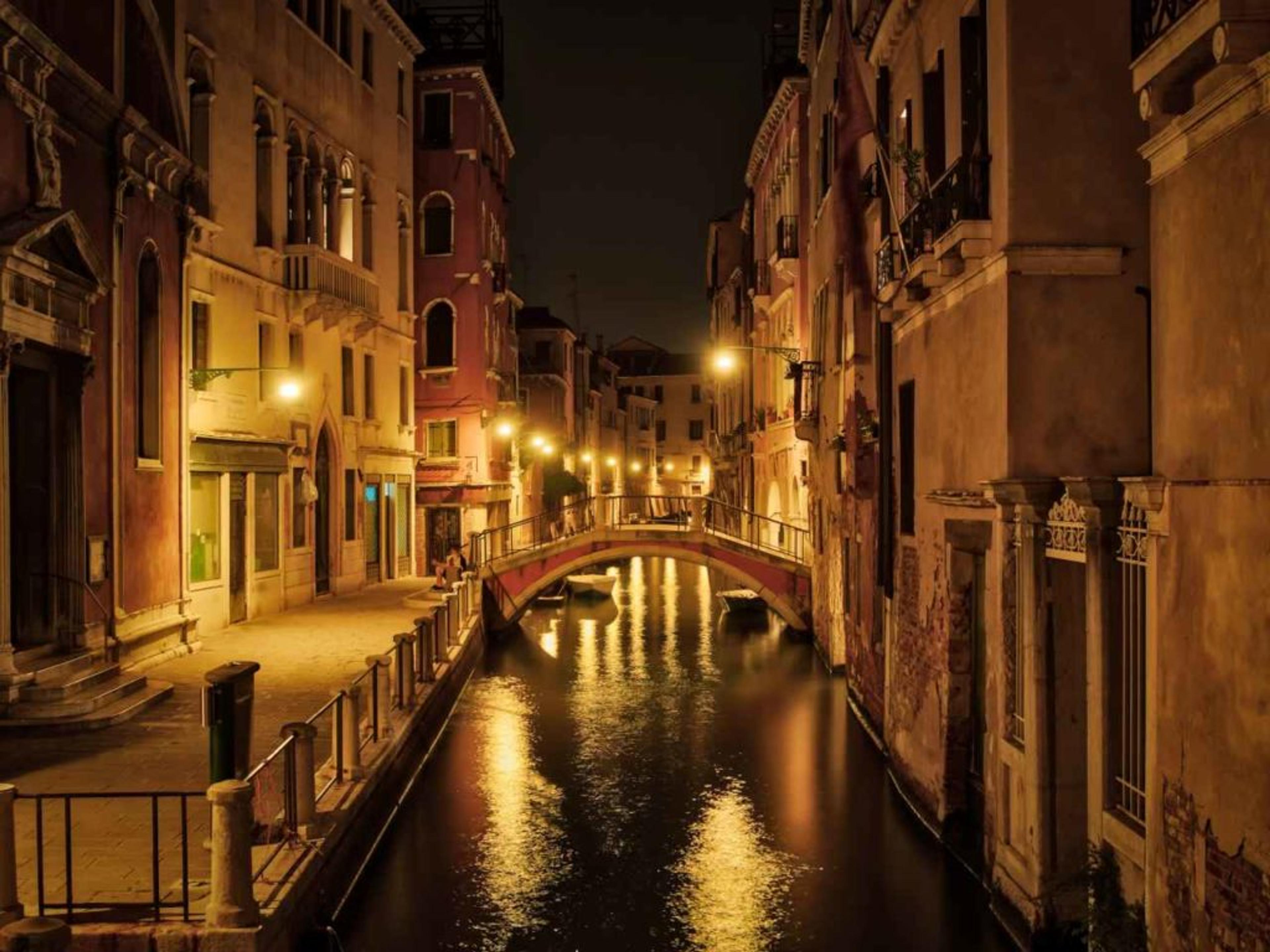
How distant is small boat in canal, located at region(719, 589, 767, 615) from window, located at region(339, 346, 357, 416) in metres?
11.1

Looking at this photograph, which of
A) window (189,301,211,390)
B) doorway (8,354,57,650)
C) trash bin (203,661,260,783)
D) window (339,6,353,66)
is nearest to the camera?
trash bin (203,661,260,783)

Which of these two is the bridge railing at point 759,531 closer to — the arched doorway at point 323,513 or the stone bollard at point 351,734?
the arched doorway at point 323,513

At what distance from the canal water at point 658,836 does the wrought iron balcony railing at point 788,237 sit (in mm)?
10756

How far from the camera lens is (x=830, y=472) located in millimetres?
21625

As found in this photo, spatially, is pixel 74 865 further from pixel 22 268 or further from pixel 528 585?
pixel 528 585

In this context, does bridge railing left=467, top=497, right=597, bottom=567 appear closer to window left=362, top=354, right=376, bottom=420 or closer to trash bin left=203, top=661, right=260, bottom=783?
window left=362, top=354, right=376, bottom=420

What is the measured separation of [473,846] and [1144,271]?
8.07 metres

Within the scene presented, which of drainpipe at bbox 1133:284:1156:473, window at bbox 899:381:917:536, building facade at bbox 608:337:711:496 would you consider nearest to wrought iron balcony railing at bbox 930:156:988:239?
drainpipe at bbox 1133:284:1156:473

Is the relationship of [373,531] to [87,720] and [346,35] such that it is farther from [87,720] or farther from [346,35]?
[87,720]

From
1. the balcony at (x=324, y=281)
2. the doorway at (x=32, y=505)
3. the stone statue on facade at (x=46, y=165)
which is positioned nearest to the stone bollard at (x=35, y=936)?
the doorway at (x=32, y=505)

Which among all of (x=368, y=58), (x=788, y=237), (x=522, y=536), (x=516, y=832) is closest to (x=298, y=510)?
(x=368, y=58)

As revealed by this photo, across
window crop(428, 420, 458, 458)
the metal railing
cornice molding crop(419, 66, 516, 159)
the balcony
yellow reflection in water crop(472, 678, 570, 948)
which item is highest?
cornice molding crop(419, 66, 516, 159)

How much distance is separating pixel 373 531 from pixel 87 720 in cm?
1598

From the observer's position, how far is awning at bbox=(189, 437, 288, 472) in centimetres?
1820
